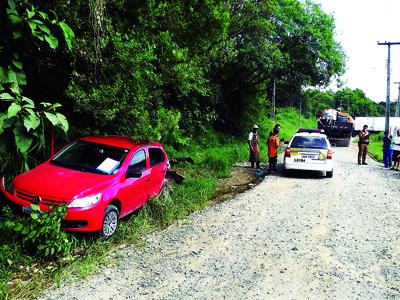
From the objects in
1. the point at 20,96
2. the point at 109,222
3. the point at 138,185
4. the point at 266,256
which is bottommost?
the point at 266,256

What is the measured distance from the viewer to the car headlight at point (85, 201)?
20.0 ft

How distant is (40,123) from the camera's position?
4188 mm

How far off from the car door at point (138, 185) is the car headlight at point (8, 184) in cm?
183

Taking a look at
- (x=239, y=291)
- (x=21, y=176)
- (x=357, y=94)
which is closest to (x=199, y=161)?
(x=21, y=176)

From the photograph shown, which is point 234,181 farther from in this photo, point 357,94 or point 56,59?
point 357,94

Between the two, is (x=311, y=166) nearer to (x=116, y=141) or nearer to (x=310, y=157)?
(x=310, y=157)

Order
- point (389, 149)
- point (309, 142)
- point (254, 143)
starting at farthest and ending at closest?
point (389, 149) → point (254, 143) → point (309, 142)

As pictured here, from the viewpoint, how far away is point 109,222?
263 inches

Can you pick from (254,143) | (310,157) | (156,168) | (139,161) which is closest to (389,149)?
(310,157)

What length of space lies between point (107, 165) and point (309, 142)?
29.4ft

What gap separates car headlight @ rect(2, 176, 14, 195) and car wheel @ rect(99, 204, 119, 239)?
1.55 metres

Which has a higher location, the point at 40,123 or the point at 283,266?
the point at 40,123

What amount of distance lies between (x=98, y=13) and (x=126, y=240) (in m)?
4.59

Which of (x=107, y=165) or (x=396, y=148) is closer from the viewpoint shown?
(x=107, y=165)
